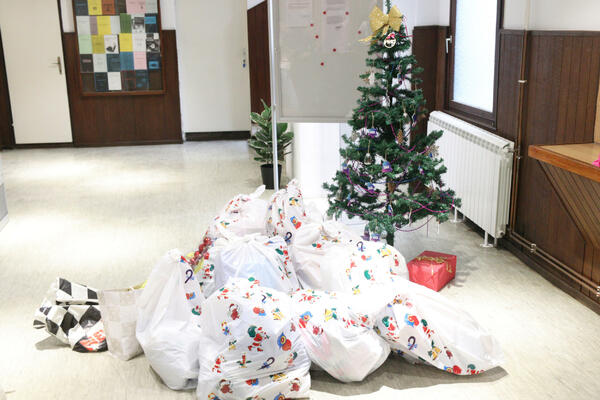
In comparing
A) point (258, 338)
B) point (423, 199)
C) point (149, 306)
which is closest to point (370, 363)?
point (258, 338)

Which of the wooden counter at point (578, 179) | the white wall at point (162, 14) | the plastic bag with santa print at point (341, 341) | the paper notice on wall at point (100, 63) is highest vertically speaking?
the white wall at point (162, 14)

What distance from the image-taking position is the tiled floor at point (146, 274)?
297 cm

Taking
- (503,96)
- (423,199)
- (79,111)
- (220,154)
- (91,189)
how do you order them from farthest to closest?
1. (79,111)
2. (220,154)
3. (91,189)
4. (503,96)
5. (423,199)

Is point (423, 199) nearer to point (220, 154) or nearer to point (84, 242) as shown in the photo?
point (84, 242)

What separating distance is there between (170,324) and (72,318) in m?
0.67

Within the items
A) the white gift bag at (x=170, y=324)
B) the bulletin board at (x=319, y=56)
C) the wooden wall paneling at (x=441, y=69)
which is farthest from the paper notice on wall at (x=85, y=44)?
the white gift bag at (x=170, y=324)

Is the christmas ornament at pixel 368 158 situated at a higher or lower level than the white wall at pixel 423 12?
lower

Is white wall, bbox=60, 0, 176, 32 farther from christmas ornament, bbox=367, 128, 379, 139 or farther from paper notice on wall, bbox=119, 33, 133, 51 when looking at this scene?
christmas ornament, bbox=367, 128, 379, 139

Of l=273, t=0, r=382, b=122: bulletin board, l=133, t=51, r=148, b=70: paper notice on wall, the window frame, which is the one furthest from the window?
l=133, t=51, r=148, b=70: paper notice on wall

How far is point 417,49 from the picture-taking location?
18.7ft

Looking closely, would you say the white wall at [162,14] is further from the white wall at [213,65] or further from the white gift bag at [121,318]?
the white gift bag at [121,318]

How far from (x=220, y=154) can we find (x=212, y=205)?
2.47m

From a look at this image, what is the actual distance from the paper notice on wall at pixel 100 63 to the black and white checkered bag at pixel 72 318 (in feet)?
19.0

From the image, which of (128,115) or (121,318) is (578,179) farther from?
(128,115)
